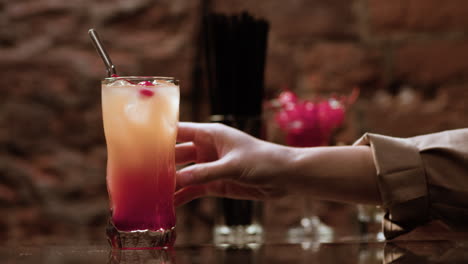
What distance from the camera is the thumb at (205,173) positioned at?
3.68ft

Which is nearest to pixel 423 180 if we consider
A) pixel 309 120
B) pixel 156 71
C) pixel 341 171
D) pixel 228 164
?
pixel 341 171

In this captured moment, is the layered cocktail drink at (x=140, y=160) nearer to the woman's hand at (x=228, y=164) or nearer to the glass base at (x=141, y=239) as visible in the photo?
the glass base at (x=141, y=239)

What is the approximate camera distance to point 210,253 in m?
0.83

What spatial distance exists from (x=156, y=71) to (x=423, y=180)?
167 cm

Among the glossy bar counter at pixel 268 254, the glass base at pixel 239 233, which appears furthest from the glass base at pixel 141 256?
the glass base at pixel 239 233

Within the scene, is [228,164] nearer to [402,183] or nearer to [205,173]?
[205,173]

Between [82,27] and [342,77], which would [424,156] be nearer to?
[342,77]

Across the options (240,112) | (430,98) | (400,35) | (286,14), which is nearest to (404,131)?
(430,98)

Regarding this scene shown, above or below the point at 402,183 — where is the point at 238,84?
above

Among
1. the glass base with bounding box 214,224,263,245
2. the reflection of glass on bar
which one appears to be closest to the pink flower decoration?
the reflection of glass on bar

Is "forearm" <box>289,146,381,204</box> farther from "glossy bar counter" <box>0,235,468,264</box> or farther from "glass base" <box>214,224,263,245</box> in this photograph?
"glass base" <box>214,224,263,245</box>

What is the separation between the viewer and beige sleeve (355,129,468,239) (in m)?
1.11

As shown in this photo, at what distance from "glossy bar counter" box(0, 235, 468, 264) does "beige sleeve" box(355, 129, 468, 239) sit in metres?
0.20

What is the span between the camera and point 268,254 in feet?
2.64
